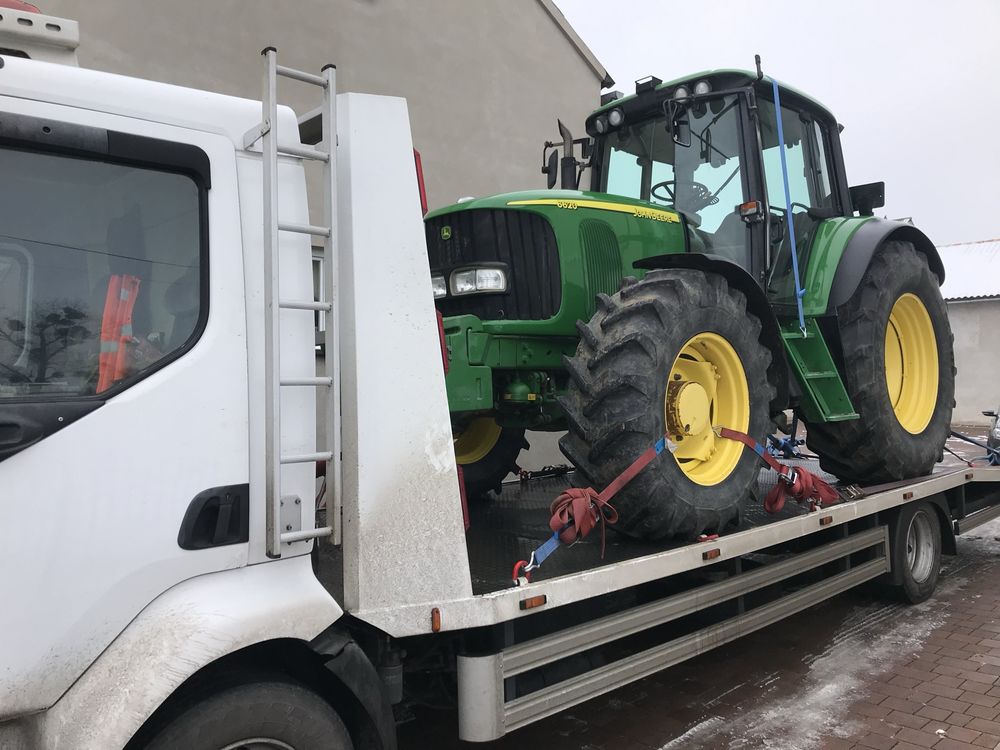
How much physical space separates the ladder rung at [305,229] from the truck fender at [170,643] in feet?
3.19

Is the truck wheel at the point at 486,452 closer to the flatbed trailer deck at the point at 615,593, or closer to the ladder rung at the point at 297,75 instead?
the flatbed trailer deck at the point at 615,593

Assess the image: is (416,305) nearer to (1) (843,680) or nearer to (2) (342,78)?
A: (1) (843,680)

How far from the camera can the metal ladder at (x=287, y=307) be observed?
7.53 ft

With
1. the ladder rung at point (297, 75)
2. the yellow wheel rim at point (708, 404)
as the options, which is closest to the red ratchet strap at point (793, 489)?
the yellow wheel rim at point (708, 404)

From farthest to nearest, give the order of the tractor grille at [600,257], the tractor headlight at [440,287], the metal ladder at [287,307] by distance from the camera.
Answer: the tractor headlight at [440,287] → the tractor grille at [600,257] → the metal ladder at [287,307]

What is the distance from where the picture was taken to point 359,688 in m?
2.44

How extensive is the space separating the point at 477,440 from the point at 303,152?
3.25 meters

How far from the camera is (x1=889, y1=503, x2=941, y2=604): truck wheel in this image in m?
5.57

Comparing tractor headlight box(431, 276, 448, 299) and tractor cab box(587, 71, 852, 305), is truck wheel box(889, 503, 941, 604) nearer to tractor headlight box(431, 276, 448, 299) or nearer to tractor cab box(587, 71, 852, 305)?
tractor cab box(587, 71, 852, 305)

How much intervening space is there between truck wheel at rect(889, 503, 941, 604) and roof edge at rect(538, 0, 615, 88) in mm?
6801

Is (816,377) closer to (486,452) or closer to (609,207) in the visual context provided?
(609,207)

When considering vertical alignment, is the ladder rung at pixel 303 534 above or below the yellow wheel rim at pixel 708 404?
below

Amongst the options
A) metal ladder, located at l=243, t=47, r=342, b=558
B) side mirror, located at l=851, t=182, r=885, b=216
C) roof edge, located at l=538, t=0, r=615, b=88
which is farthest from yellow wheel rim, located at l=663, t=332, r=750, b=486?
roof edge, located at l=538, t=0, r=615, b=88

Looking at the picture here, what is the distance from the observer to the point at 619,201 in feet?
15.3
